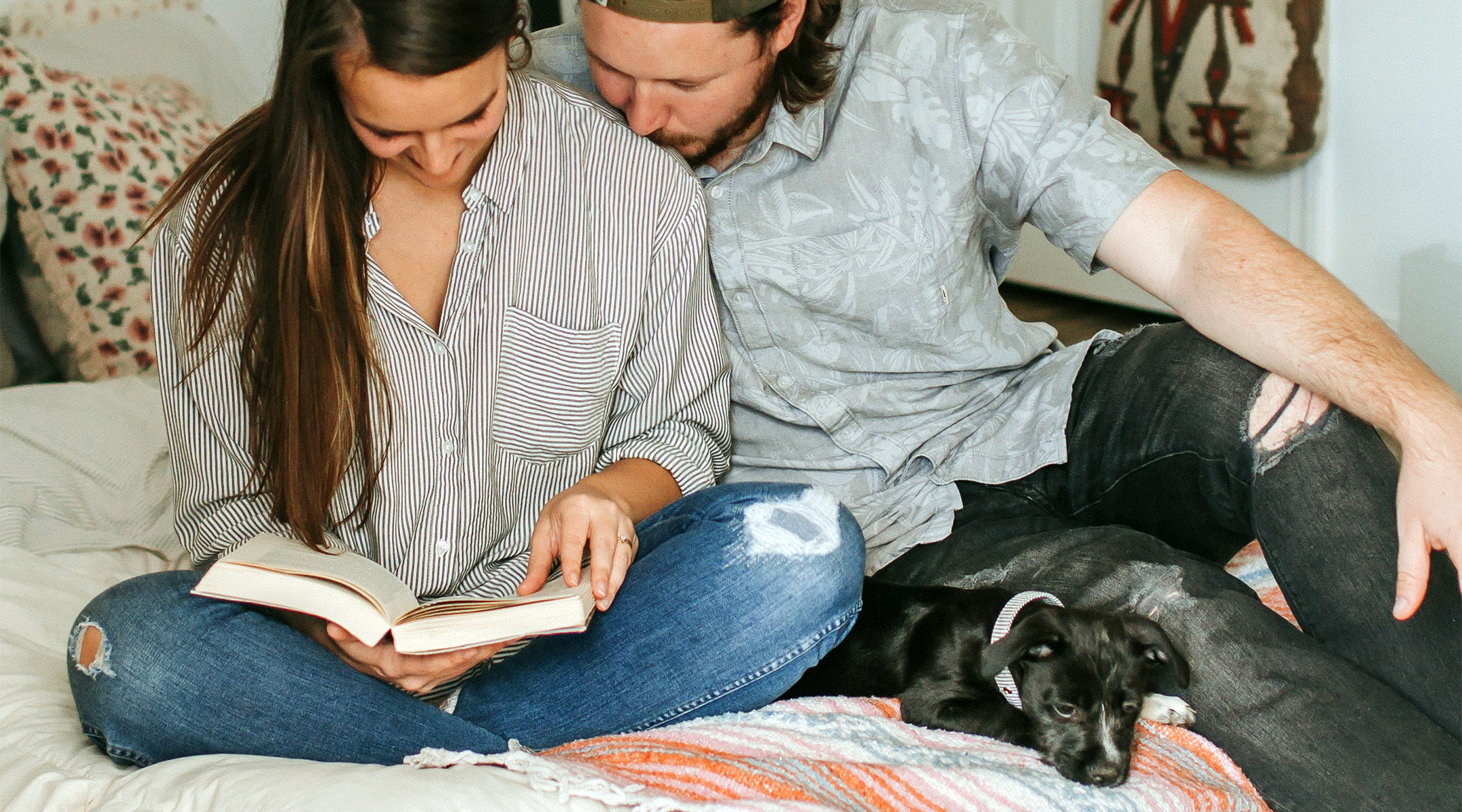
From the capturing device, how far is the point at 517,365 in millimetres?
1374

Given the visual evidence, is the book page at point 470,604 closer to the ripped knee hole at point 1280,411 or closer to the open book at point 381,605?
the open book at point 381,605

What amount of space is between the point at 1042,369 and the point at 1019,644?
1.57 feet

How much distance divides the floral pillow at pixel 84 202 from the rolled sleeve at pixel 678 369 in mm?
955

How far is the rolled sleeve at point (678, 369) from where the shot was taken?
144 centimetres

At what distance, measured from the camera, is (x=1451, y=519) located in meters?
1.09

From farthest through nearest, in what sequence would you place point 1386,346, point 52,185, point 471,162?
1. point 52,185
2. point 471,162
3. point 1386,346

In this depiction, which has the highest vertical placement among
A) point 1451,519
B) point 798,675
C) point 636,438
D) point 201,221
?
point 201,221

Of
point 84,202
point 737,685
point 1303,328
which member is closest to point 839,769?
point 737,685

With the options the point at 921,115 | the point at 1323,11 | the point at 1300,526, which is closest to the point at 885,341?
the point at 921,115

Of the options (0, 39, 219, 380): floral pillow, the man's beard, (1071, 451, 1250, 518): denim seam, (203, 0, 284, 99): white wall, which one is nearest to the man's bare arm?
(1071, 451, 1250, 518): denim seam

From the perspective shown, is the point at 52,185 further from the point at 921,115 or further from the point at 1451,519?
the point at 1451,519

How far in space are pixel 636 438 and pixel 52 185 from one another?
116cm

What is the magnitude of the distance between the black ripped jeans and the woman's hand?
0.45 m

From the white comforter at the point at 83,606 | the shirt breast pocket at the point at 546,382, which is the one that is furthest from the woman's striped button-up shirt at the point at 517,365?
the white comforter at the point at 83,606
